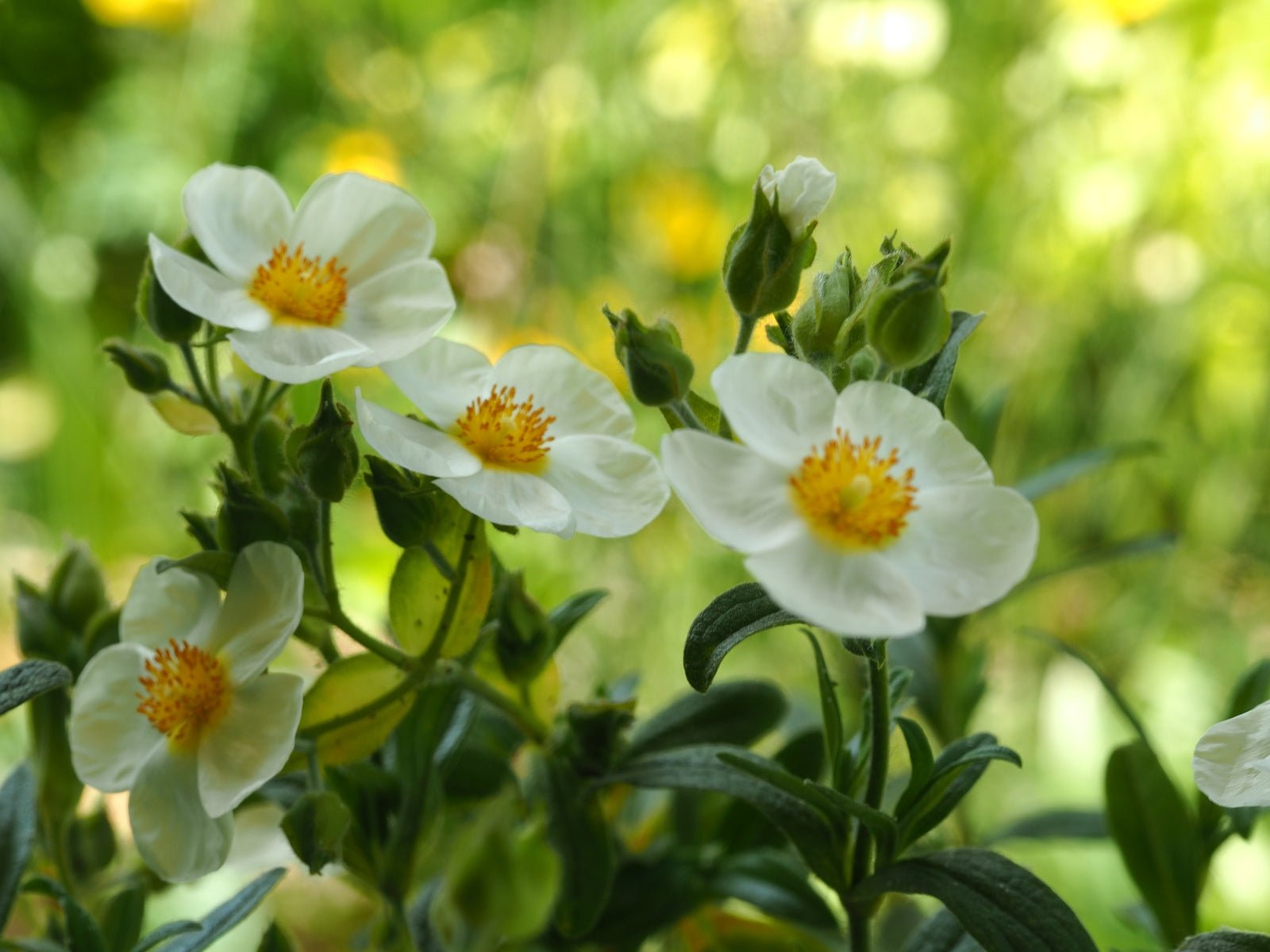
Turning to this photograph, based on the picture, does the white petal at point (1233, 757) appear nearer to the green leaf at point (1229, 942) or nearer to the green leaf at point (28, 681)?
the green leaf at point (1229, 942)

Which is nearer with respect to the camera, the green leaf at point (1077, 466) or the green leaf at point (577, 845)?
the green leaf at point (577, 845)

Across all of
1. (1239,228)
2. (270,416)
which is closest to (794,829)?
(270,416)

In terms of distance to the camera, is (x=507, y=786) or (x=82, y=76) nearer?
(x=507, y=786)

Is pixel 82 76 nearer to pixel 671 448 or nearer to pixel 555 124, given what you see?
pixel 555 124

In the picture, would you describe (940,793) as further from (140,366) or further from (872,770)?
(140,366)

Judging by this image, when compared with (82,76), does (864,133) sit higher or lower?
lower

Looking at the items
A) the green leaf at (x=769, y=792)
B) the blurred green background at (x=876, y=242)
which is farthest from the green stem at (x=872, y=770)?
the blurred green background at (x=876, y=242)
